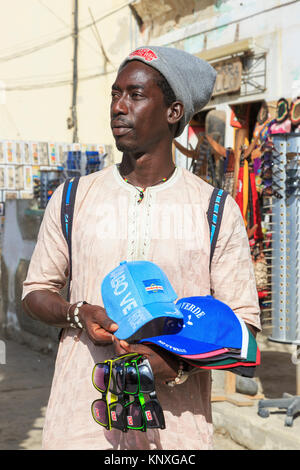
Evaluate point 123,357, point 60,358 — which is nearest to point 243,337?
point 123,357

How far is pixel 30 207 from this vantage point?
8.00 meters

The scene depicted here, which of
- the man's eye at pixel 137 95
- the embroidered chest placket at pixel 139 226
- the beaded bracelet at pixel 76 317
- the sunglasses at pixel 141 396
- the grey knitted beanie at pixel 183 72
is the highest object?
the grey knitted beanie at pixel 183 72

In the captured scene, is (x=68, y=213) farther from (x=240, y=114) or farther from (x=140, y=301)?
(x=240, y=114)

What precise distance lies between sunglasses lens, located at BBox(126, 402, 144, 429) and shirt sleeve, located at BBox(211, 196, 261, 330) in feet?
1.45

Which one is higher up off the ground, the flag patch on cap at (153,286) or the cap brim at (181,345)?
the flag patch on cap at (153,286)

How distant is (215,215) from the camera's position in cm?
178

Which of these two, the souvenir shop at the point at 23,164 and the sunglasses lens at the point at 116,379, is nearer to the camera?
the sunglasses lens at the point at 116,379

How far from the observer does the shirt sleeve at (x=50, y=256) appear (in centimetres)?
177

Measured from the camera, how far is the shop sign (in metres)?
9.55

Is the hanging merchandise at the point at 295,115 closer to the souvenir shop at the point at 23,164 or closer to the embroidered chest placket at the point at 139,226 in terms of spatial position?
the embroidered chest placket at the point at 139,226

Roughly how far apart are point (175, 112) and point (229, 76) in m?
8.36

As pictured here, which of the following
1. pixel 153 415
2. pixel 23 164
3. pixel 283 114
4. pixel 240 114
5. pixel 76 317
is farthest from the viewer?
pixel 23 164

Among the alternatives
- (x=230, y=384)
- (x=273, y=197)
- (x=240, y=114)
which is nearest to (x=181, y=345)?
(x=273, y=197)

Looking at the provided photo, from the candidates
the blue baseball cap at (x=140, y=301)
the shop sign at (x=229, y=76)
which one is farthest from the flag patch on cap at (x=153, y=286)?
the shop sign at (x=229, y=76)
